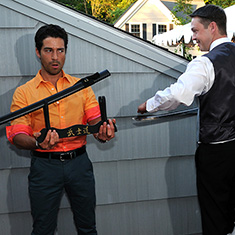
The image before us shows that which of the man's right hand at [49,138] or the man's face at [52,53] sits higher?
the man's face at [52,53]

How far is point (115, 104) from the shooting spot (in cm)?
267

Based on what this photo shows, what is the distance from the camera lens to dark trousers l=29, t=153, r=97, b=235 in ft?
6.75

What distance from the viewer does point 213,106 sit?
204cm

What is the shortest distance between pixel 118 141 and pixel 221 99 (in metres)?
0.97

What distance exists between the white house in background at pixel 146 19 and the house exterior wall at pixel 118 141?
63.3 ft

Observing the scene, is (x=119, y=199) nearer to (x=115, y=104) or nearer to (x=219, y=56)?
(x=115, y=104)

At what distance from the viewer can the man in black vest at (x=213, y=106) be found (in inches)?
78.8

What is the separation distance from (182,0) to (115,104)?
1523 cm

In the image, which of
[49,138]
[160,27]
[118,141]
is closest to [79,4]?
[160,27]

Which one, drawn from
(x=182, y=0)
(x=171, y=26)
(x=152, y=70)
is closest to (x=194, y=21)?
(x=152, y=70)

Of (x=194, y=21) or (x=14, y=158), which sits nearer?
(x=194, y=21)

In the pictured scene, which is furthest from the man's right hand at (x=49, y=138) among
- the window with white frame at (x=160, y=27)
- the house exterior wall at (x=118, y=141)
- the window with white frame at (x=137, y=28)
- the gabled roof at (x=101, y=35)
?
the window with white frame at (x=160, y=27)

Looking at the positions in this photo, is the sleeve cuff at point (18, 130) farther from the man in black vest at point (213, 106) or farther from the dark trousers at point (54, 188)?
the man in black vest at point (213, 106)

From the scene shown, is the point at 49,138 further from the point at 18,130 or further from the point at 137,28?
the point at 137,28
